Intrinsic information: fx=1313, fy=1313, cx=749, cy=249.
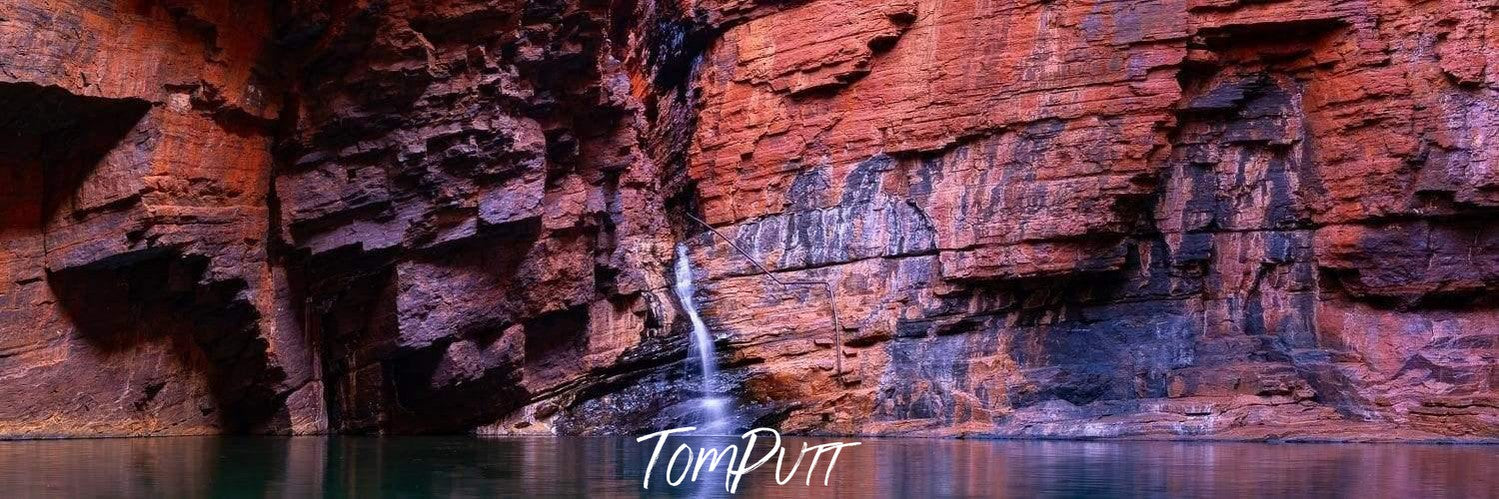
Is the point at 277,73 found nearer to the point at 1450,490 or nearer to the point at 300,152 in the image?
the point at 300,152

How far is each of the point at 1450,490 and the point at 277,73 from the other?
649 inches

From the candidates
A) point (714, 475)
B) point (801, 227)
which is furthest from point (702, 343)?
point (714, 475)

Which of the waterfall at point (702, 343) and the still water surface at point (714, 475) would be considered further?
the waterfall at point (702, 343)

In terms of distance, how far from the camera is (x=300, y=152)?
19594 mm

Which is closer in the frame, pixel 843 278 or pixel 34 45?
pixel 34 45

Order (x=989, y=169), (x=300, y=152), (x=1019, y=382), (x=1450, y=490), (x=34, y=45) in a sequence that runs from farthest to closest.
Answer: (x=989, y=169) → (x=1019, y=382) → (x=300, y=152) → (x=34, y=45) → (x=1450, y=490)

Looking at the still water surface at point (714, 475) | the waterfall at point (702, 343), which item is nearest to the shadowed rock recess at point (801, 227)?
the waterfall at point (702, 343)

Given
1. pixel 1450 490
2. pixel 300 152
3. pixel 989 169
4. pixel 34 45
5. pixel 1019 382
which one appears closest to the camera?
pixel 1450 490

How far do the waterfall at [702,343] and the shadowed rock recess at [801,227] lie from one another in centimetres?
23

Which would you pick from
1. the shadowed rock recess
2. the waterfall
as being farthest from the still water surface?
the waterfall

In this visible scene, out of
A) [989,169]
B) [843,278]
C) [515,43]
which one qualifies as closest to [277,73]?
[515,43]

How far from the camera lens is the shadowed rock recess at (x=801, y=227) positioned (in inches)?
717

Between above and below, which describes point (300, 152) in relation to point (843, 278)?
above

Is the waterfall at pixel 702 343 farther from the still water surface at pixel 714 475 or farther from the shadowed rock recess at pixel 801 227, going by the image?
the still water surface at pixel 714 475
